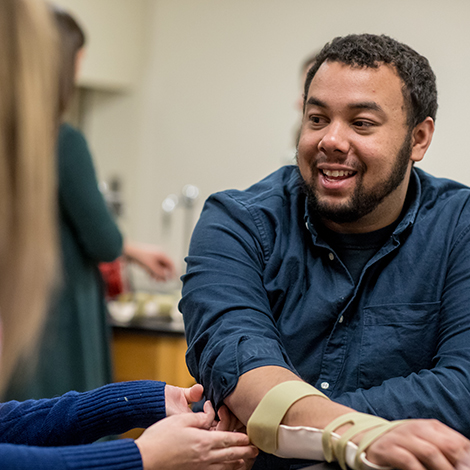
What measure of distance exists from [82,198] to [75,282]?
0.29 metres

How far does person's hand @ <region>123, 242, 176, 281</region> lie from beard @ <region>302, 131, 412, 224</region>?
3.63 ft

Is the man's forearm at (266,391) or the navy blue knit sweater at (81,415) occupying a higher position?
the man's forearm at (266,391)

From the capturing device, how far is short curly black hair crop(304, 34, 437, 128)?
1241 mm

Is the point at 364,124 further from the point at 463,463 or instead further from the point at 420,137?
the point at 463,463

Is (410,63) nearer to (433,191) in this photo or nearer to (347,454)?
(433,191)

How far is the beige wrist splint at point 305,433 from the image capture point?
842mm

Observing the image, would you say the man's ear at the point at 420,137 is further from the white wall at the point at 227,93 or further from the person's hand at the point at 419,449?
the white wall at the point at 227,93

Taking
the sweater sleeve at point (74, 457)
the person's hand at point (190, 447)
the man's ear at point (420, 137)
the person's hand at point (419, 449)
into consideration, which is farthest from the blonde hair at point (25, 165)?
the man's ear at point (420, 137)

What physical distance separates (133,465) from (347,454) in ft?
0.94

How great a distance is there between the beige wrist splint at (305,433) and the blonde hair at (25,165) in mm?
382

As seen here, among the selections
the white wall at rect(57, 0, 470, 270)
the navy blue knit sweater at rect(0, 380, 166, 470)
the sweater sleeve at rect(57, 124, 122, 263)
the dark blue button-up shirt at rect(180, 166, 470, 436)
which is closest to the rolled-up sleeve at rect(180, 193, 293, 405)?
the dark blue button-up shirt at rect(180, 166, 470, 436)

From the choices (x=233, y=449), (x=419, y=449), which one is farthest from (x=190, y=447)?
(x=419, y=449)

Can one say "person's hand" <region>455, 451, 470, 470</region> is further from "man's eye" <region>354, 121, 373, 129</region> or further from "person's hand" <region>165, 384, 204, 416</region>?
"man's eye" <region>354, 121, 373, 129</region>

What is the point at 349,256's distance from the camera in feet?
4.25
